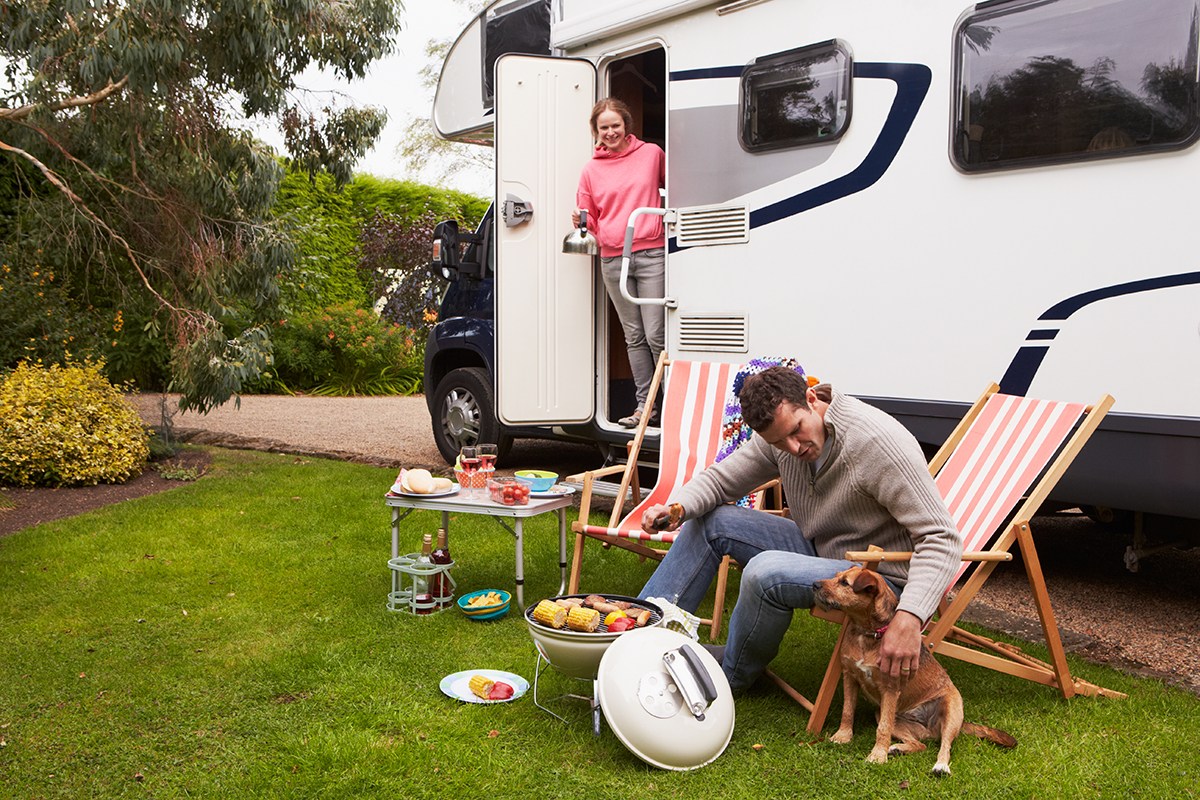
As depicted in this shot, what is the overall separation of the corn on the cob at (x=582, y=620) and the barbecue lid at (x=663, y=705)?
0.50ft

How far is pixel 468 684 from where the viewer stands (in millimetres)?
3250

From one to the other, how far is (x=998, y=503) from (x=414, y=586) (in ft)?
6.75

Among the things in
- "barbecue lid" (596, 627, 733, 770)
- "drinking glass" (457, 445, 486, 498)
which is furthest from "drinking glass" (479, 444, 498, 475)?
"barbecue lid" (596, 627, 733, 770)

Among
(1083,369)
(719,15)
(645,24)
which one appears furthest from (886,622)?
(645,24)

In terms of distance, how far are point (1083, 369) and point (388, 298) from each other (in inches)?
404

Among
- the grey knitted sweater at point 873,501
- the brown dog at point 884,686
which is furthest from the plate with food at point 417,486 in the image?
the brown dog at point 884,686

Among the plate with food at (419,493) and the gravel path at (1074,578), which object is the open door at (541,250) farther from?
the plate with food at (419,493)

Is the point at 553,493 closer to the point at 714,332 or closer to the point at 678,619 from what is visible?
the point at 678,619

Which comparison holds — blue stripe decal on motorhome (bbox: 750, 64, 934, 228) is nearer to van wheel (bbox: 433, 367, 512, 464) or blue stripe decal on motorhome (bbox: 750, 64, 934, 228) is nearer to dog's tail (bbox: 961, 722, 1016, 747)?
dog's tail (bbox: 961, 722, 1016, 747)

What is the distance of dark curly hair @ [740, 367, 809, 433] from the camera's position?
2.79 meters

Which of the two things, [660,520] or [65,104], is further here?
[65,104]

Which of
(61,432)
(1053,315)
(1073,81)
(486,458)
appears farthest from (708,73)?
(61,432)

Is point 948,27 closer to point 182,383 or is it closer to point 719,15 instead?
point 719,15

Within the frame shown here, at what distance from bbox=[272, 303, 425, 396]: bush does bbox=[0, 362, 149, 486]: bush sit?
4965 mm
